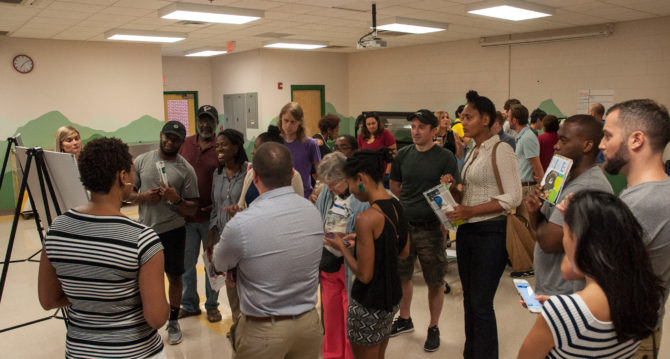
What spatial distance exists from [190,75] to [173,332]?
34.9ft

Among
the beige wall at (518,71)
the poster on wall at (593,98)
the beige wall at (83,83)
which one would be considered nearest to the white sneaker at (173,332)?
the beige wall at (83,83)

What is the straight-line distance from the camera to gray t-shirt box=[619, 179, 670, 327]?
158cm

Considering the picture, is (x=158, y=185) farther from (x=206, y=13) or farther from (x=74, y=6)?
(x=74, y=6)

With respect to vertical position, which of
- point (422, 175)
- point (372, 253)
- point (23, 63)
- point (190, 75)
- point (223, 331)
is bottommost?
point (223, 331)

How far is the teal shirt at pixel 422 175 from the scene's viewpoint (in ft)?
10.8

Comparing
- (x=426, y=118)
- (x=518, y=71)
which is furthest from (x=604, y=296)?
(x=518, y=71)

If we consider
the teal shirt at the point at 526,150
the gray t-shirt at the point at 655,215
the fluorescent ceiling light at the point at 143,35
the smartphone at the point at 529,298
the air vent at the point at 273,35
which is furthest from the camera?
the air vent at the point at 273,35

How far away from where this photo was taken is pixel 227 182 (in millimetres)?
3387

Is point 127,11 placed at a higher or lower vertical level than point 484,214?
higher

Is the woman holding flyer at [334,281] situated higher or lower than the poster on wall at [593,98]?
lower

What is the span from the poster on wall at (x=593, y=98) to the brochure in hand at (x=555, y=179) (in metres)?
7.15

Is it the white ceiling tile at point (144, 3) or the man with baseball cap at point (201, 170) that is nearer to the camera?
the man with baseball cap at point (201, 170)

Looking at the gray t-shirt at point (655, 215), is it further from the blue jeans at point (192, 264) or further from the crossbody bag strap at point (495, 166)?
the blue jeans at point (192, 264)

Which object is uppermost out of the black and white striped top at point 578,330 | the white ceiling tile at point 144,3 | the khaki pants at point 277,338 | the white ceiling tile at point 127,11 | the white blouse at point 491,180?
the white ceiling tile at point 127,11
